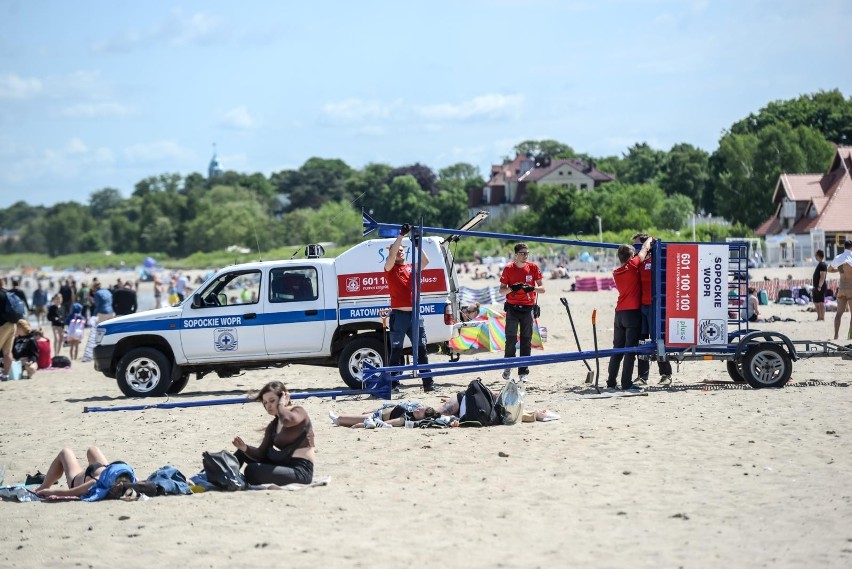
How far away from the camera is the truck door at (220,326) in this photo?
56.1ft

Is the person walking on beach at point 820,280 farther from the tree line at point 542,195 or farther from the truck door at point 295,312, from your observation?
the tree line at point 542,195

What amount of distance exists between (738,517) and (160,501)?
454cm

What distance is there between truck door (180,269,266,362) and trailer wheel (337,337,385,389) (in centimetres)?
116

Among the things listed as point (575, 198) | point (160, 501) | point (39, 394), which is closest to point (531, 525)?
point (160, 501)

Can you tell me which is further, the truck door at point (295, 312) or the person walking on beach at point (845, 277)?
the person walking on beach at point (845, 277)

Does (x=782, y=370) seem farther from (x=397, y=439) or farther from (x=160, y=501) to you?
(x=160, y=501)

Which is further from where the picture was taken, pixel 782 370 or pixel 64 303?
pixel 64 303

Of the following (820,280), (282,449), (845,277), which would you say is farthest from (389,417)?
(820,280)

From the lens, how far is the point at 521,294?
1603 centimetres

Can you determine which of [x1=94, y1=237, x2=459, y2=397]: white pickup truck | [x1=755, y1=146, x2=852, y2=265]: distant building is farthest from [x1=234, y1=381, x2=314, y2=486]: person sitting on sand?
[x1=755, y1=146, x2=852, y2=265]: distant building

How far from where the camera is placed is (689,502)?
923cm

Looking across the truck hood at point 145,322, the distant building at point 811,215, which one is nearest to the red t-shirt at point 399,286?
the truck hood at point 145,322

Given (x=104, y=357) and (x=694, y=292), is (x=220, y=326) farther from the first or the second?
(x=694, y=292)

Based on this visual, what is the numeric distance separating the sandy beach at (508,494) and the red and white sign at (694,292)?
74cm
